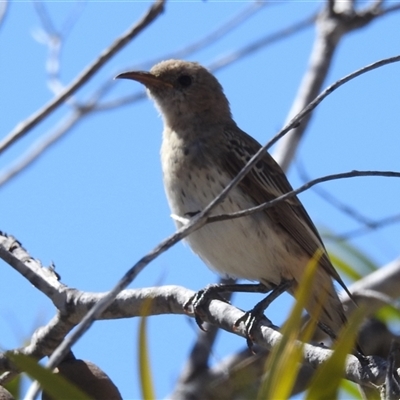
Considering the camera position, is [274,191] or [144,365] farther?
[274,191]

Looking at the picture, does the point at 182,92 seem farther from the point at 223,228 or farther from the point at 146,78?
the point at 223,228

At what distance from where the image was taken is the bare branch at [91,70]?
4750mm

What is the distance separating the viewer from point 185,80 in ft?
23.6

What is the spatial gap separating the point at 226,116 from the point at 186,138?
967 millimetres

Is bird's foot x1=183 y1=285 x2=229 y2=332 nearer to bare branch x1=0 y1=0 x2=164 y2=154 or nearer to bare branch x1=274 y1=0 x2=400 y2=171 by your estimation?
bare branch x1=0 y1=0 x2=164 y2=154

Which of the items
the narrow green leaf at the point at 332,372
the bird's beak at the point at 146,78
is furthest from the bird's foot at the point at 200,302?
the bird's beak at the point at 146,78

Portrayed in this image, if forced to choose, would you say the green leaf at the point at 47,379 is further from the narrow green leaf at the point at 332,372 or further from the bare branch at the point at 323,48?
the bare branch at the point at 323,48

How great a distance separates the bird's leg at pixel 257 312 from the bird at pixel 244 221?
15 millimetres

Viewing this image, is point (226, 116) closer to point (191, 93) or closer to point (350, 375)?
point (191, 93)

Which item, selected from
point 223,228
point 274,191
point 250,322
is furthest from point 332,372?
point 274,191

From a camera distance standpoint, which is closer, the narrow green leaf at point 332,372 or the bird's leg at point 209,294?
the narrow green leaf at point 332,372

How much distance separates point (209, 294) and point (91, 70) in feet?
4.82

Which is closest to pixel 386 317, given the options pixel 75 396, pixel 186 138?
pixel 186 138

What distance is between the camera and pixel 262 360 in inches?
209
